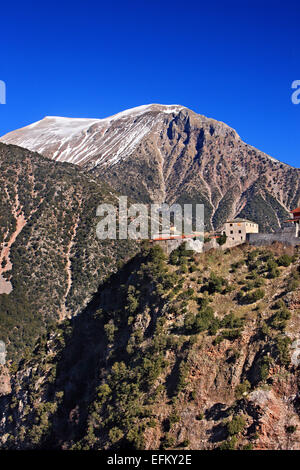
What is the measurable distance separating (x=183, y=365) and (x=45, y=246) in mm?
76577

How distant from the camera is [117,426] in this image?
144 ft

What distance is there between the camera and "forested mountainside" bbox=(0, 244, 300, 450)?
3897cm

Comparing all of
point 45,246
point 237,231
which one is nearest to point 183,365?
point 237,231

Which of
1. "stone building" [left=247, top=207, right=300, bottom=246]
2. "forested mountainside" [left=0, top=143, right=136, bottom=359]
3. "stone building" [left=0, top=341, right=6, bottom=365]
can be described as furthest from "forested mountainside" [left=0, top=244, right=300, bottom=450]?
"forested mountainside" [left=0, top=143, right=136, bottom=359]

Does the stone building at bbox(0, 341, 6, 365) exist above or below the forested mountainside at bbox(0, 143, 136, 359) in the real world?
below

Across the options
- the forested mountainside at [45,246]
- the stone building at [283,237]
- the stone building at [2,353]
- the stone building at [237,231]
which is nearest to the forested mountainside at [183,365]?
the stone building at [283,237]

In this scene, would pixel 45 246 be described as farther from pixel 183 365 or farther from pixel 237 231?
pixel 183 365

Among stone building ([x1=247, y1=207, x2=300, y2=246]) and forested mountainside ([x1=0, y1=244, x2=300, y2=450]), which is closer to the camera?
forested mountainside ([x1=0, y1=244, x2=300, y2=450])

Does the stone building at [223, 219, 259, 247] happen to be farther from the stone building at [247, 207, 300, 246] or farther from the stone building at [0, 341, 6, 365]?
the stone building at [0, 341, 6, 365]

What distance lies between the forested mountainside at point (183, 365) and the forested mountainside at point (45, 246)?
111ft

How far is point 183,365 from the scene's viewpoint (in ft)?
143

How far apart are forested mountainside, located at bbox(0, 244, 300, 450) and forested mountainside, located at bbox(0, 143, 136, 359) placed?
33717 millimetres
